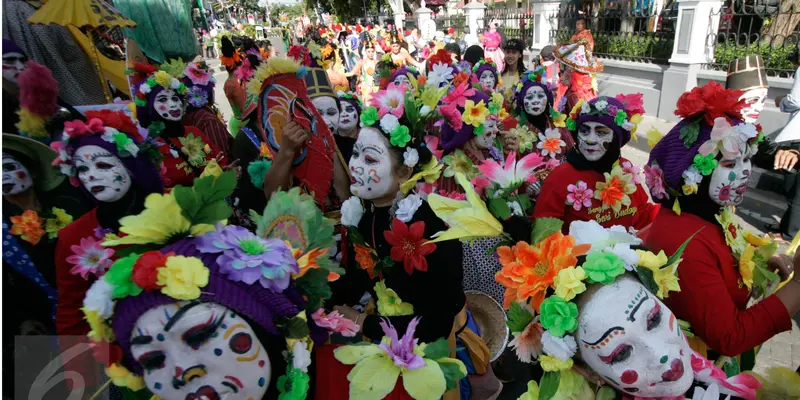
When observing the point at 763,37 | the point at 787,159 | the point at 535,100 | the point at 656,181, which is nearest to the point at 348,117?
the point at 535,100

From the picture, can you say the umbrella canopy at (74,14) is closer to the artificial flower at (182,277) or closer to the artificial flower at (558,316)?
the artificial flower at (182,277)

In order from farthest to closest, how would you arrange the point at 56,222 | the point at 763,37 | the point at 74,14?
the point at 763,37 → the point at 74,14 → the point at 56,222

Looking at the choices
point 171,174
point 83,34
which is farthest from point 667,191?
point 83,34

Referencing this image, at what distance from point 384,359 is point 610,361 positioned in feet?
2.33

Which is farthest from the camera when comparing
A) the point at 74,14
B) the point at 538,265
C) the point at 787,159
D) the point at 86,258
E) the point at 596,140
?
the point at 787,159

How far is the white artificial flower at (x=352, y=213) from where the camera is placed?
7.34 ft

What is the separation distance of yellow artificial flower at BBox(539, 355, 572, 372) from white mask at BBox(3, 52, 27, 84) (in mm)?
3175

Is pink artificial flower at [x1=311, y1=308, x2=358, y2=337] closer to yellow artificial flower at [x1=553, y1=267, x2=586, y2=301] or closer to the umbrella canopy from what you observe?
yellow artificial flower at [x1=553, y1=267, x2=586, y2=301]

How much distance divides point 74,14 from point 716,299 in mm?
4057

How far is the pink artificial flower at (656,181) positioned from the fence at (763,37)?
623 centimetres

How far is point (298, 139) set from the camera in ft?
8.98

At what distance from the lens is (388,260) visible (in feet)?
6.73

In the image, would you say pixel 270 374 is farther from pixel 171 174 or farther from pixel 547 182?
pixel 171 174

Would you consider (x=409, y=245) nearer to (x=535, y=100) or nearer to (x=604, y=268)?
(x=604, y=268)
